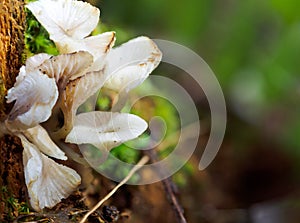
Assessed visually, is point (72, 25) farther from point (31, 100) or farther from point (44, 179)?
point (44, 179)

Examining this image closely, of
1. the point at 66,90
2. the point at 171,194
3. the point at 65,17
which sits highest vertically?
the point at 65,17

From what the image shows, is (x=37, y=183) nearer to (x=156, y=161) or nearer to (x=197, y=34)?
(x=156, y=161)

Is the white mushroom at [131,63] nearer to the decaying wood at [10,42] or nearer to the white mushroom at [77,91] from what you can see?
the white mushroom at [77,91]

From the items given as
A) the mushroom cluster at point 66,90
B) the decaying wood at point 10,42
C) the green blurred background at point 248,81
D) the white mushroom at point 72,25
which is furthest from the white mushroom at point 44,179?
the green blurred background at point 248,81

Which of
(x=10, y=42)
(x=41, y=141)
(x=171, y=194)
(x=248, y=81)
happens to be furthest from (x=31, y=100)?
(x=248, y=81)

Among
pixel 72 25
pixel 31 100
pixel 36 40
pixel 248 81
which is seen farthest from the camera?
pixel 248 81

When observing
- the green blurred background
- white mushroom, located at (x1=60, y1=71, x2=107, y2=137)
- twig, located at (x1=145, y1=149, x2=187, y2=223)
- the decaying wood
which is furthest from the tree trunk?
the green blurred background

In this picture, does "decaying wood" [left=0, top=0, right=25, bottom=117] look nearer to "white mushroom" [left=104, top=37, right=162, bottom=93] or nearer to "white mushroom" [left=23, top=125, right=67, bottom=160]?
"white mushroom" [left=23, top=125, right=67, bottom=160]
